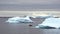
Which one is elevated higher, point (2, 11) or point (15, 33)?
point (2, 11)

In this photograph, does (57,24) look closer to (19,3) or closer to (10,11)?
(10,11)

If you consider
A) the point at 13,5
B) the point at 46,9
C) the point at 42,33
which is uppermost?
the point at 13,5

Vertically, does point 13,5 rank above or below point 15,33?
above

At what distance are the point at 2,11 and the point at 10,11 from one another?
86mm

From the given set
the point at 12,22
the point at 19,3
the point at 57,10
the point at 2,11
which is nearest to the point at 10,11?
the point at 2,11

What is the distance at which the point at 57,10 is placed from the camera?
1.71 metres

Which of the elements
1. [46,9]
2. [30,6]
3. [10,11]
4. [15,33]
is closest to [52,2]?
[46,9]

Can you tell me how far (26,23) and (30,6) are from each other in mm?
930

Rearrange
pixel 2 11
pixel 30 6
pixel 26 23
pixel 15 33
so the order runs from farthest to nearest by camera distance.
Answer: pixel 30 6 < pixel 2 11 < pixel 26 23 < pixel 15 33

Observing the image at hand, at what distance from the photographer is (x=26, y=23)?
0.85m

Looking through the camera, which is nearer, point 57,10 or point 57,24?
point 57,24

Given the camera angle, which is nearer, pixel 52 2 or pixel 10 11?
pixel 10 11

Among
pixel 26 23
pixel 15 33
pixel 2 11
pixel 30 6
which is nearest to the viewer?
pixel 15 33

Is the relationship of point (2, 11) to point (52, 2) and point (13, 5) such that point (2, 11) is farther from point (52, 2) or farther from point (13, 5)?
point (52, 2)
